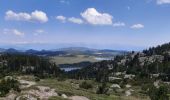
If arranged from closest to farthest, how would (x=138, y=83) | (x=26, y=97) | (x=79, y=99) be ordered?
1. (x=26, y=97)
2. (x=79, y=99)
3. (x=138, y=83)

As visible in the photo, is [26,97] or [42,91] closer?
[26,97]

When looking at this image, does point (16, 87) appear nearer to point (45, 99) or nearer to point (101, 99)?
point (45, 99)

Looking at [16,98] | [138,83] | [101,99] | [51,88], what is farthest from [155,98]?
[138,83]

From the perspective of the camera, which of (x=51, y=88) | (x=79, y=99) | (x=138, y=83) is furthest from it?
(x=138, y=83)

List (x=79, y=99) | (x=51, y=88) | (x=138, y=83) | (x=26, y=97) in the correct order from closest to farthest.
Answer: (x=26, y=97), (x=79, y=99), (x=51, y=88), (x=138, y=83)

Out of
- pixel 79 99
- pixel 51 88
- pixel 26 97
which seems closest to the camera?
pixel 26 97

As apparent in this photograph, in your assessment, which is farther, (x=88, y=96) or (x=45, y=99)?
(x=88, y=96)

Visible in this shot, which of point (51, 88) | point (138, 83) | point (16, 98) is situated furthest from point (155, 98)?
point (138, 83)

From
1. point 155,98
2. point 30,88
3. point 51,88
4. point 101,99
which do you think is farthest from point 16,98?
point 155,98

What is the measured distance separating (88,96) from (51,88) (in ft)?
36.8

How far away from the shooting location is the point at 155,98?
296 feet

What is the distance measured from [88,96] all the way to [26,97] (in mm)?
17907

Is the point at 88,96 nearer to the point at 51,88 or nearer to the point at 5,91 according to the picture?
the point at 51,88

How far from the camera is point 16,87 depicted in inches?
3497
